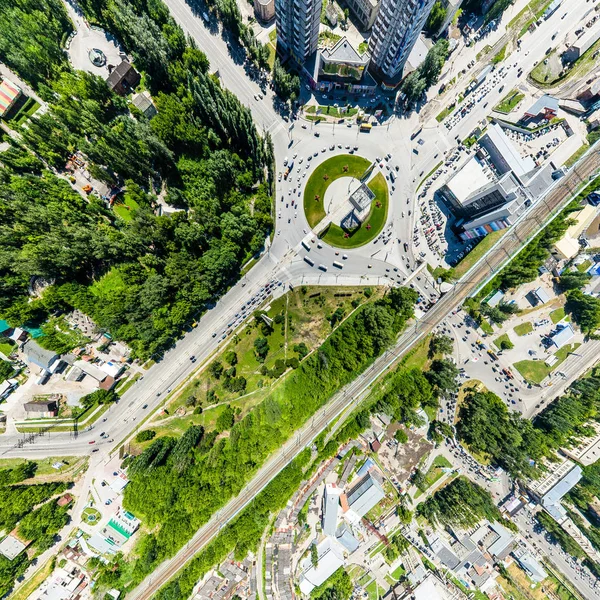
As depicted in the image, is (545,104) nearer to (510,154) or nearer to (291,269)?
(510,154)

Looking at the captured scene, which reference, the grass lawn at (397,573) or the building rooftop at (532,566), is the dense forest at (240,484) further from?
the building rooftop at (532,566)

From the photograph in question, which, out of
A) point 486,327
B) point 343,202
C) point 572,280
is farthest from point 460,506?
point 343,202

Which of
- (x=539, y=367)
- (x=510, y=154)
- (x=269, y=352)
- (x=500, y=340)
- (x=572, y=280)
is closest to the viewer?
(x=510, y=154)

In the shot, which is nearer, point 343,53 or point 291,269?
point 343,53

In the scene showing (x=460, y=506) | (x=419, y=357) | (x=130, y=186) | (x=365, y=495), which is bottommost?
(x=365, y=495)

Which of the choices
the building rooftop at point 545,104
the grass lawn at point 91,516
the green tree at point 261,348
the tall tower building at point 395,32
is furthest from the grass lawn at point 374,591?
the tall tower building at point 395,32

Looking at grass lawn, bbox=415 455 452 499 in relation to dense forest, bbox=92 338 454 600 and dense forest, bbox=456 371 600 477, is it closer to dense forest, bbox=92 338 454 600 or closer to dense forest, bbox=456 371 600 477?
dense forest, bbox=456 371 600 477
